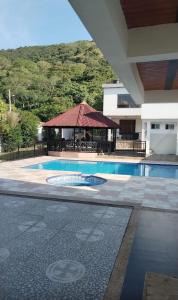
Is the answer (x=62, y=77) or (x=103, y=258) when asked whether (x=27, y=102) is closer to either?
(x=62, y=77)

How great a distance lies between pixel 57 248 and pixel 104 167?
464 inches

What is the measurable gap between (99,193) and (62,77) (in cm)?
4015

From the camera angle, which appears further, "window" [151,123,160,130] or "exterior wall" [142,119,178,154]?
"window" [151,123,160,130]

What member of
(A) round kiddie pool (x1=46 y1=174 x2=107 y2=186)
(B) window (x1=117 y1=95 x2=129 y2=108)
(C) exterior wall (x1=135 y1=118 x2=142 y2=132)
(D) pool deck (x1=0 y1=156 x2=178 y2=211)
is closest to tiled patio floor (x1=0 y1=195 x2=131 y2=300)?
(D) pool deck (x1=0 y1=156 x2=178 y2=211)

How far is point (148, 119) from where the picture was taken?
67.4ft

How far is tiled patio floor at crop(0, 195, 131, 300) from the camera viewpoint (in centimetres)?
353

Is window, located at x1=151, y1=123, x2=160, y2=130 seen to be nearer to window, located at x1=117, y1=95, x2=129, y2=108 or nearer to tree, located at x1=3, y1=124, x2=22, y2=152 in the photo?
window, located at x1=117, y1=95, x2=129, y2=108

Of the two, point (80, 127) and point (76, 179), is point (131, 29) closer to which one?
point (76, 179)

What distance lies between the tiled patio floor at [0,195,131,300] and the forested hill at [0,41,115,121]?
2728 centimetres

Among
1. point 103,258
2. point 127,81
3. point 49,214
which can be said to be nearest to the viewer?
point 103,258

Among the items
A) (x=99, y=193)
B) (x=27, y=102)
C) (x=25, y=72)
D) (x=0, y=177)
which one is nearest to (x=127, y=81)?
(x=99, y=193)

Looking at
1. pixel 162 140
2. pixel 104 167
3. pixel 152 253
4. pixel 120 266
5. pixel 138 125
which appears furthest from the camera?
pixel 138 125

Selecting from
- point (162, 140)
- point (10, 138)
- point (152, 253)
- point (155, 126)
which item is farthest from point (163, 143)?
point (152, 253)

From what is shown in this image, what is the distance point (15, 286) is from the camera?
354 centimetres
